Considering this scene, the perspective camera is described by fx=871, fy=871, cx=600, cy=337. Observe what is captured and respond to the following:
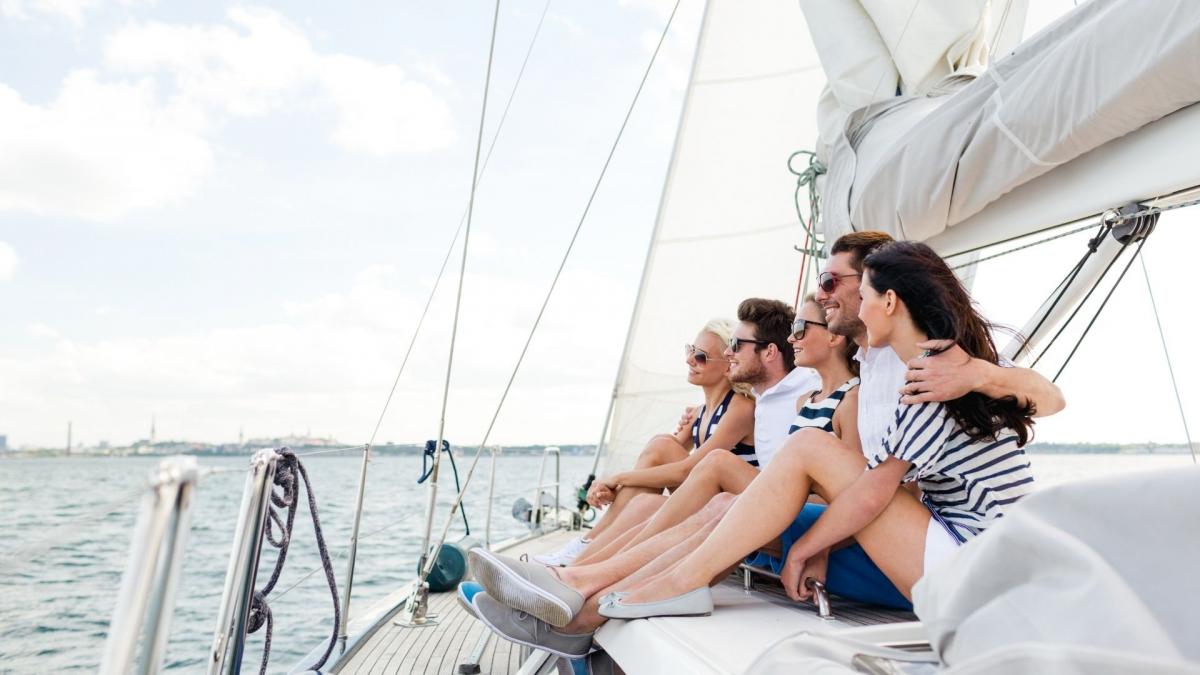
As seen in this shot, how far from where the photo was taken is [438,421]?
270 cm

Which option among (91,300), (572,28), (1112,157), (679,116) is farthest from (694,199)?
(91,300)

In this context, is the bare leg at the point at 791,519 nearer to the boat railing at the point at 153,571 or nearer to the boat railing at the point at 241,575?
the boat railing at the point at 241,575

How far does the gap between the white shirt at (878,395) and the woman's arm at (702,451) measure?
2.44 feet

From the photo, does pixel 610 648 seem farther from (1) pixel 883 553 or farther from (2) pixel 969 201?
(2) pixel 969 201

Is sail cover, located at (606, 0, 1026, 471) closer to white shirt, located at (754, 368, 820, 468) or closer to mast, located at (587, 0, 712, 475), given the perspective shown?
mast, located at (587, 0, 712, 475)

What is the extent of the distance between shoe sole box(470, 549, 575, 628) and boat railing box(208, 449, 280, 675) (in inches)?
16.7

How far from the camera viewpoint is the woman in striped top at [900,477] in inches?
56.9

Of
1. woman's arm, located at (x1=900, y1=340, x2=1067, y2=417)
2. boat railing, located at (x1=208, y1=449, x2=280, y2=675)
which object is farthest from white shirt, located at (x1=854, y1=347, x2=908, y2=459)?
boat railing, located at (x1=208, y1=449, x2=280, y2=675)

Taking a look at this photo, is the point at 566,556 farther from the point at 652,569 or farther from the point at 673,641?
the point at 673,641

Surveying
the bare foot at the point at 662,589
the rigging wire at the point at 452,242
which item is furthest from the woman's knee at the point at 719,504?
the rigging wire at the point at 452,242

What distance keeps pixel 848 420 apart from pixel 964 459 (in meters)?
0.40

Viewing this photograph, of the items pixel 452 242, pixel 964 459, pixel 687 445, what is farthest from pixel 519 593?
pixel 452 242

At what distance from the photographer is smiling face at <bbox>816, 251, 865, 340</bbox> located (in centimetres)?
196

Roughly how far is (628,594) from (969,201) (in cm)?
124
